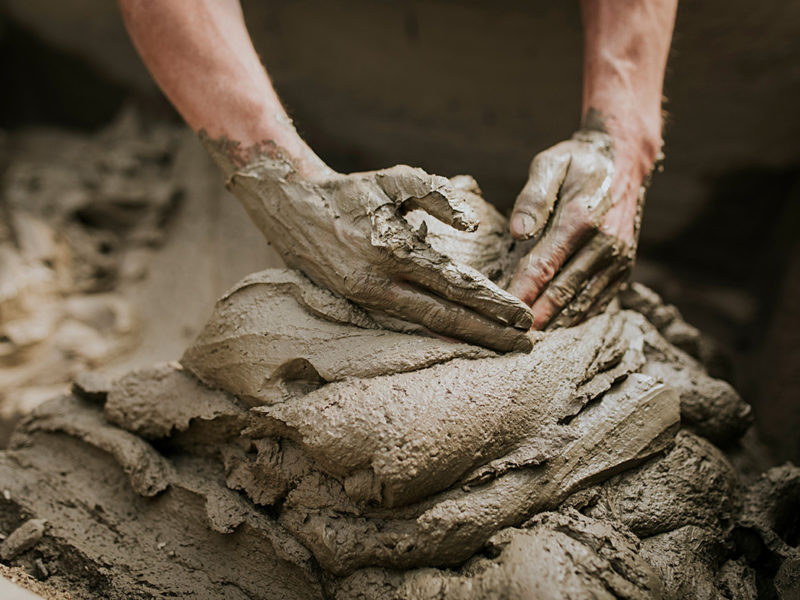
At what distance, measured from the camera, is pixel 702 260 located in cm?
311

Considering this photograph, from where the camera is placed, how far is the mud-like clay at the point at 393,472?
1.14 m

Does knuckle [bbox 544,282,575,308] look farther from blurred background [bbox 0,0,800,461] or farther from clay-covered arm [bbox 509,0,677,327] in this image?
blurred background [bbox 0,0,800,461]

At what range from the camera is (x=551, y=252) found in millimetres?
1448

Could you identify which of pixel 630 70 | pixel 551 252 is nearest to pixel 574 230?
pixel 551 252

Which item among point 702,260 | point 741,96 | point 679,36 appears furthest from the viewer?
point 702,260

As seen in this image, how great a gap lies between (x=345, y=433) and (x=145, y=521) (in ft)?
2.13

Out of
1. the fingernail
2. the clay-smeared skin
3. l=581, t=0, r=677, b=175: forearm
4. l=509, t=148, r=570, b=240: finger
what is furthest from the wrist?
the clay-smeared skin

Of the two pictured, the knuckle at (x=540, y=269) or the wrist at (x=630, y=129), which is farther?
the wrist at (x=630, y=129)

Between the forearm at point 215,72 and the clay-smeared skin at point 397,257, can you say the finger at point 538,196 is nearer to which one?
the clay-smeared skin at point 397,257

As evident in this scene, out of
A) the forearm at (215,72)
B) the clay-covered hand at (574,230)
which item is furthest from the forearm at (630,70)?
the forearm at (215,72)

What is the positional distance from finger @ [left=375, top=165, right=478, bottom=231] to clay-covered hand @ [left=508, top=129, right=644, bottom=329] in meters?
0.22

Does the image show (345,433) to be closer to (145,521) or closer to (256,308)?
(256,308)

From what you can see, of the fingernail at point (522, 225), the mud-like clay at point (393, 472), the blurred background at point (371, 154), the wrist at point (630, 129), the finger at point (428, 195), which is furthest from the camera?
the blurred background at point (371, 154)

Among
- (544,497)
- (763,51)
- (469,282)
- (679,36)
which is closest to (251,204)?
(469,282)
